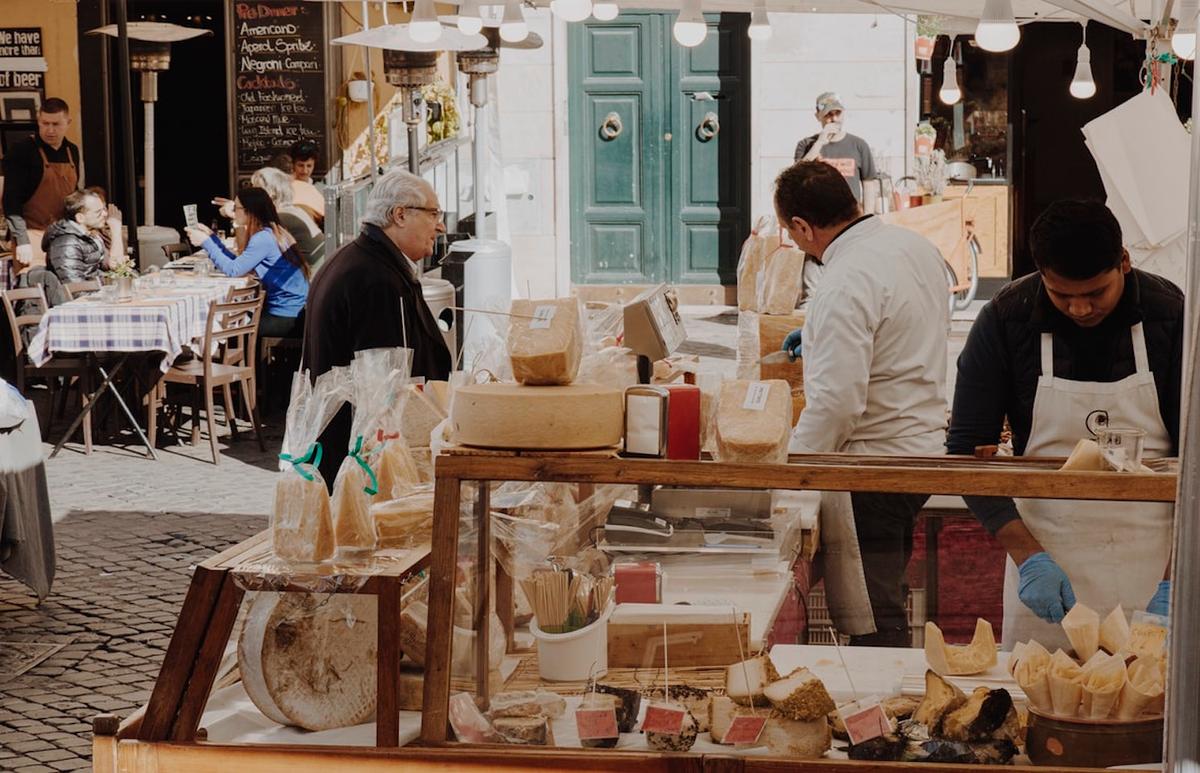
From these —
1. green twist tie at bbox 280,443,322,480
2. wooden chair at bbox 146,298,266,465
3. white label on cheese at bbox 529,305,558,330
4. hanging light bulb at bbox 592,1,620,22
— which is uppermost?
hanging light bulb at bbox 592,1,620,22

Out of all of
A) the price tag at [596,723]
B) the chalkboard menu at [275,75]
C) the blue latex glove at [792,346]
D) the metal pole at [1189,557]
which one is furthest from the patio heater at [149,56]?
the metal pole at [1189,557]

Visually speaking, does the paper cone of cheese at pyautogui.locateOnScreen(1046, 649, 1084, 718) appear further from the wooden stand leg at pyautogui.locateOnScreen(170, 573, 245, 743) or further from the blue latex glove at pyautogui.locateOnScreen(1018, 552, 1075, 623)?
the wooden stand leg at pyautogui.locateOnScreen(170, 573, 245, 743)

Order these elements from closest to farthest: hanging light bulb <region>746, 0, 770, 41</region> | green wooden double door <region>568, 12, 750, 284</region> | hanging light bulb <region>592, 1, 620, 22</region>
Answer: hanging light bulb <region>592, 1, 620, 22</region> < hanging light bulb <region>746, 0, 770, 41</region> < green wooden double door <region>568, 12, 750, 284</region>

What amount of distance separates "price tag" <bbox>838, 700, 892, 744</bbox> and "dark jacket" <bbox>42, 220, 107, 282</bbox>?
8670 mm

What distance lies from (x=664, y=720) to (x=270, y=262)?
779 centimetres

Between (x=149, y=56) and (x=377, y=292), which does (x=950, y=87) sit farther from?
(x=377, y=292)

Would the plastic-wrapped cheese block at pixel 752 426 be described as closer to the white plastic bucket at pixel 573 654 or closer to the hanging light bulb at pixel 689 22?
the white plastic bucket at pixel 573 654

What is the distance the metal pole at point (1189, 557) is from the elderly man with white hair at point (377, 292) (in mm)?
3546

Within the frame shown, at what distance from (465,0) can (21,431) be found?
255cm

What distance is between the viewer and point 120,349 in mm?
8734

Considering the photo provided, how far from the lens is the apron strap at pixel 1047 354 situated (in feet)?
10.8

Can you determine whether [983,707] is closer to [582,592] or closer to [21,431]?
[582,592]

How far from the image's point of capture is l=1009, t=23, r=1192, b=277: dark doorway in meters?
16.2

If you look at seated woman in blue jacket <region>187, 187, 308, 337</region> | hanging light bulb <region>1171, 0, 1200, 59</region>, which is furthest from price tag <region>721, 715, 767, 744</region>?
seated woman in blue jacket <region>187, 187, 308, 337</region>
